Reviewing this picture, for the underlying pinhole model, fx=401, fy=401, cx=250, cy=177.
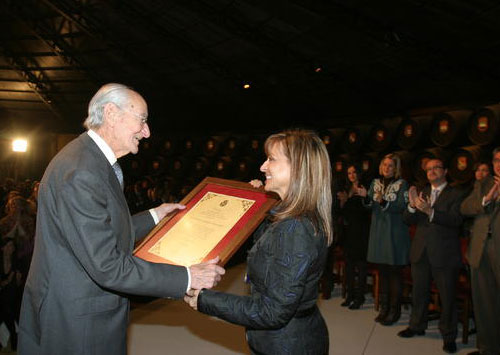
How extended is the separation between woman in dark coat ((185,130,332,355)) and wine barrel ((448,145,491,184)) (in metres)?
4.53

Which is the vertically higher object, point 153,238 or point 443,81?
point 443,81

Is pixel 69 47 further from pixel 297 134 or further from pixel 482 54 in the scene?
pixel 297 134

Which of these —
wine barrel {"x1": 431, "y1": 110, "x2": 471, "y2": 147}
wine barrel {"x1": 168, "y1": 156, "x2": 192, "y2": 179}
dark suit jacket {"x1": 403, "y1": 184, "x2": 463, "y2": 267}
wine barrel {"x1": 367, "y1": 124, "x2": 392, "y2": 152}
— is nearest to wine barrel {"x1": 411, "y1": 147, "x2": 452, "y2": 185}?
wine barrel {"x1": 431, "y1": 110, "x2": 471, "y2": 147}

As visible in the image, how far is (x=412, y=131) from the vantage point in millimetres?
6773

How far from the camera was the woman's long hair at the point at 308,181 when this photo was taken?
182 centimetres

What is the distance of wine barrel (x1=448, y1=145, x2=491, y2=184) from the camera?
551 centimetres

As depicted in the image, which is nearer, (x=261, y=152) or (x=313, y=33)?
(x=313, y=33)

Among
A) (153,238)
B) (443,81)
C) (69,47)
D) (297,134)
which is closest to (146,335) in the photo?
(153,238)

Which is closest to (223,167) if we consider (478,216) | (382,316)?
(382,316)

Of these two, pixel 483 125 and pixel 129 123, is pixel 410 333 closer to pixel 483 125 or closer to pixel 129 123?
pixel 483 125

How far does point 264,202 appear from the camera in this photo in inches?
95.7

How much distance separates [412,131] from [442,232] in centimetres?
287

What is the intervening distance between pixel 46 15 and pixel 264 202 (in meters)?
14.4

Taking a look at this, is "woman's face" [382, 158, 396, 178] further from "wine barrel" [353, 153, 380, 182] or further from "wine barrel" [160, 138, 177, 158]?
"wine barrel" [160, 138, 177, 158]
